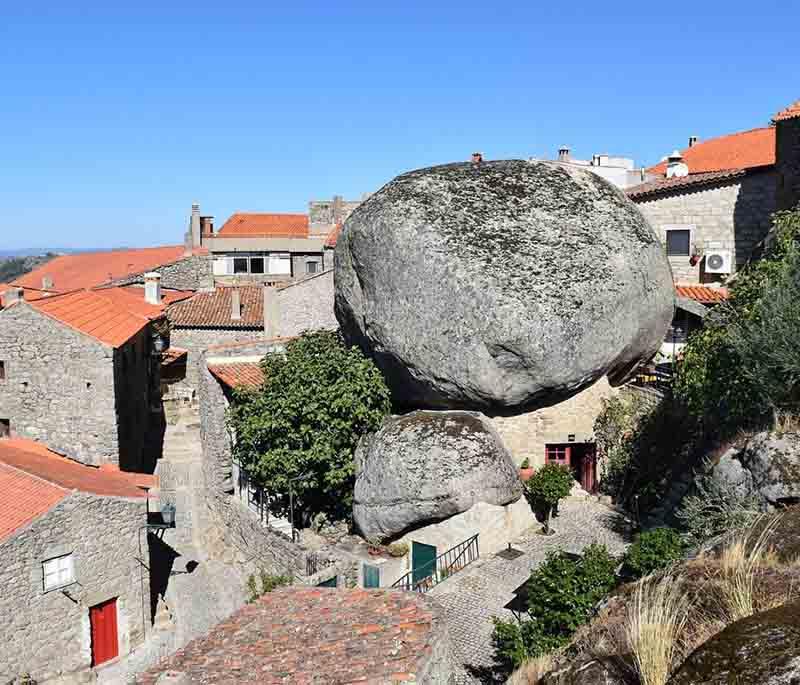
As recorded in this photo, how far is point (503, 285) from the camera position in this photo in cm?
1827

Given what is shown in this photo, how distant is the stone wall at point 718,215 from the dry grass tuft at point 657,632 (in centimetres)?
1937

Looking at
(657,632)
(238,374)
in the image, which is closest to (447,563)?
(238,374)

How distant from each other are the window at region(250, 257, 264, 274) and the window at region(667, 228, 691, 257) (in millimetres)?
29108

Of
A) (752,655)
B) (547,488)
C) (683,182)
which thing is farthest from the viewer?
(683,182)

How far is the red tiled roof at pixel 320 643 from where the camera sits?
295 inches

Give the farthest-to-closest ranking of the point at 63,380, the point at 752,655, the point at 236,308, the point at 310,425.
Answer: the point at 236,308, the point at 63,380, the point at 310,425, the point at 752,655

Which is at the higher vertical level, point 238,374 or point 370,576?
point 238,374

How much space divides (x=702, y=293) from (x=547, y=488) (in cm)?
936

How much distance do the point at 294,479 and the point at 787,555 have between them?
523 inches

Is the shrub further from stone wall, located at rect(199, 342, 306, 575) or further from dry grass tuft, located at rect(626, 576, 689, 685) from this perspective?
dry grass tuft, located at rect(626, 576, 689, 685)

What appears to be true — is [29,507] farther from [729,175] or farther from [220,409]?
[729,175]

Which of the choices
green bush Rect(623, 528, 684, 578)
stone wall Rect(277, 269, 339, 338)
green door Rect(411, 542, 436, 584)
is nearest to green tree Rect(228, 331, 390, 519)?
green door Rect(411, 542, 436, 584)

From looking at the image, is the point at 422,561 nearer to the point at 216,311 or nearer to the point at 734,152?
the point at 734,152

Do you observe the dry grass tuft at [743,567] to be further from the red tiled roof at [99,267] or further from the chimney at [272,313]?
the red tiled roof at [99,267]
